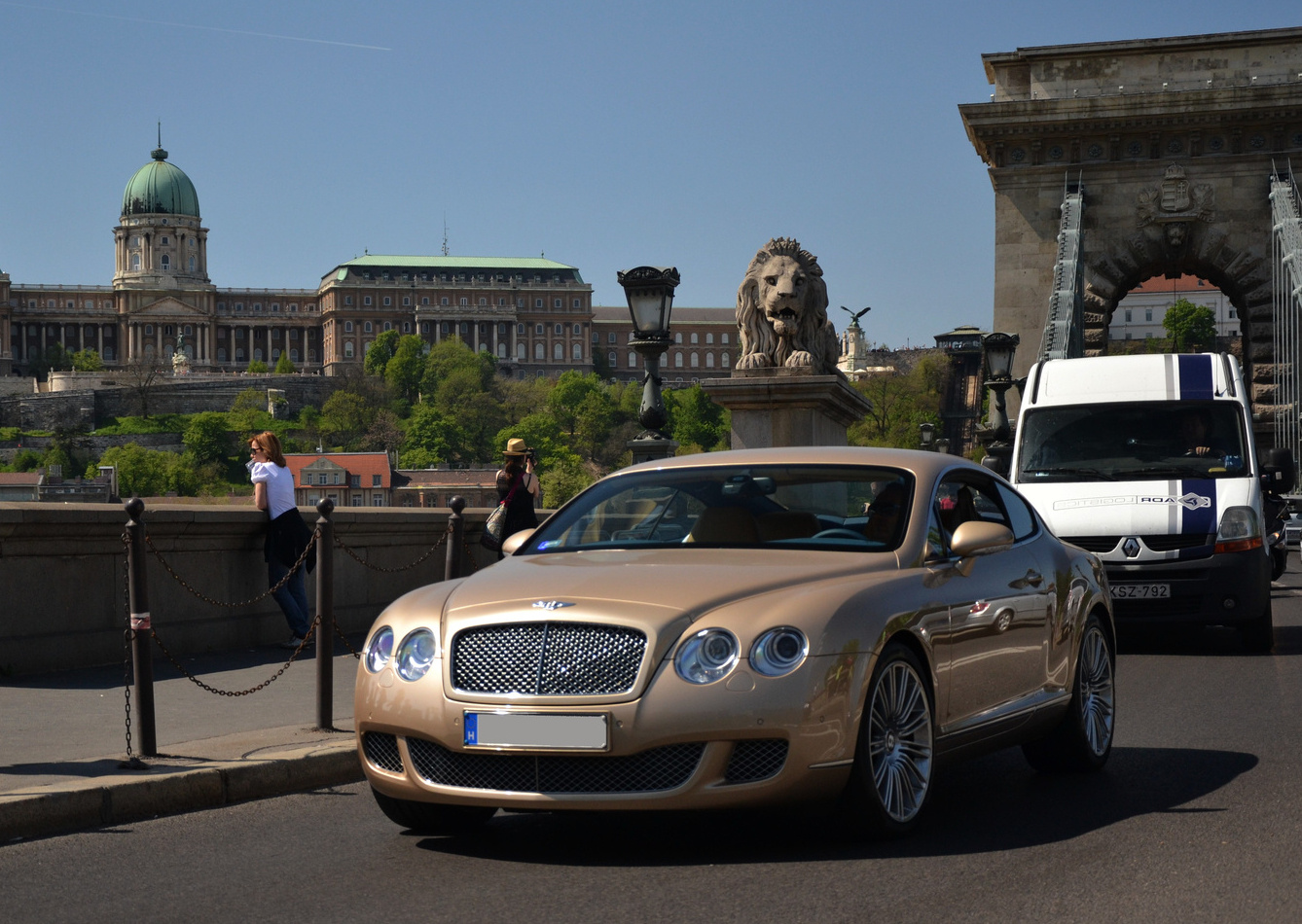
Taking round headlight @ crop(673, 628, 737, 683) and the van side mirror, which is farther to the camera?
the van side mirror

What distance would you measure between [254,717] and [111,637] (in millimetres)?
2957

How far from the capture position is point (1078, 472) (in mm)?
14500

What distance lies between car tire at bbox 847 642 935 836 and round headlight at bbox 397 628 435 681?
1487 millimetres

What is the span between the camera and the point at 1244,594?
43.1 feet

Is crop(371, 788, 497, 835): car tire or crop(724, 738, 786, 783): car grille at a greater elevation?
crop(724, 738, 786, 783): car grille

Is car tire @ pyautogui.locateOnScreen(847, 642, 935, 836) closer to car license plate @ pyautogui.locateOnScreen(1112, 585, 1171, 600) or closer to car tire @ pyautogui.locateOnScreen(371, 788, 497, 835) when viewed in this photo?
car tire @ pyautogui.locateOnScreen(371, 788, 497, 835)

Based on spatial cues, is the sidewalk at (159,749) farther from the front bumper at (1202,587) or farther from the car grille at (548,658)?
the front bumper at (1202,587)

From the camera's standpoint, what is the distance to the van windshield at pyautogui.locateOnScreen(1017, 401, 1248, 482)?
14336 millimetres

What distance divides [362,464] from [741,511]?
156770mm

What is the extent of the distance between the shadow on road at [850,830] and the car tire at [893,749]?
96 millimetres

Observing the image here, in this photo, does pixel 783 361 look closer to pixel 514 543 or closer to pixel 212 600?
pixel 212 600

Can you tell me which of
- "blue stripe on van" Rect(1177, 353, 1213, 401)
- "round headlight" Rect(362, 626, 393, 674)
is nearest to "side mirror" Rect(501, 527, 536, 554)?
"round headlight" Rect(362, 626, 393, 674)

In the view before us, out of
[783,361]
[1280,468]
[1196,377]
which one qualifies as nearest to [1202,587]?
[1280,468]

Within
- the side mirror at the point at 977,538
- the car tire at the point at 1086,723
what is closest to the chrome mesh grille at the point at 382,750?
the side mirror at the point at 977,538
